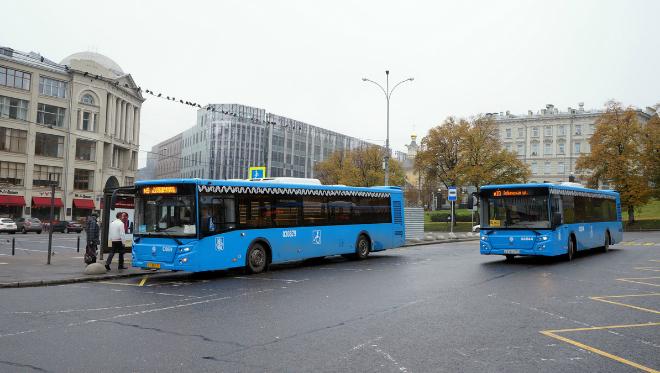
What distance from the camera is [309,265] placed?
19.2 meters

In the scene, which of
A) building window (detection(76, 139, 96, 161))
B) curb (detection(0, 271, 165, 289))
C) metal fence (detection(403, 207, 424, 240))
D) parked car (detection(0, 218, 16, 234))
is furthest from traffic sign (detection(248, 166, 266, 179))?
building window (detection(76, 139, 96, 161))

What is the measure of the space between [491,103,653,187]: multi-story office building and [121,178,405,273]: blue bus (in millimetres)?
92199

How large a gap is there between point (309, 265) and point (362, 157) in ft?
178

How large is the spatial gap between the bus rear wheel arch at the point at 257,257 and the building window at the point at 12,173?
174 feet

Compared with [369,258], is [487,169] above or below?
above

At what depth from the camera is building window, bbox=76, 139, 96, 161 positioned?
65.1 meters

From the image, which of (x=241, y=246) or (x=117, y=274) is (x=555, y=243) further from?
(x=117, y=274)

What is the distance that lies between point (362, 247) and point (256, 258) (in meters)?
6.16

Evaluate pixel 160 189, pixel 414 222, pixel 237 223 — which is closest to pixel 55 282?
pixel 160 189

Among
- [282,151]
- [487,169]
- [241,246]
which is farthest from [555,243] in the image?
[282,151]

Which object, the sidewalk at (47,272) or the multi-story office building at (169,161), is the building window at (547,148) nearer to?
the multi-story office building at (169,161)

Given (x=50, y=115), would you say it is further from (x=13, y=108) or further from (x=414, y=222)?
(x=414, y=222)

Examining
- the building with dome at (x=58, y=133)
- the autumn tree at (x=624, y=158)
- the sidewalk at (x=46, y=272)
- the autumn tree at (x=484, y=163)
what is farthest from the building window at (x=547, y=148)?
the sidewalk at (x=46, y=272)

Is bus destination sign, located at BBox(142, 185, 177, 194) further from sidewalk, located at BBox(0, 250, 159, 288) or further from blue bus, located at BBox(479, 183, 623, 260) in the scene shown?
blue bus, located at BBox(479, 183, 623, 260)
